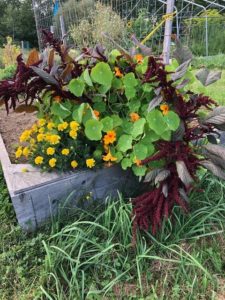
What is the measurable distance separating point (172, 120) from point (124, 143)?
34cm

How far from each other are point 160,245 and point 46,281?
597 mm

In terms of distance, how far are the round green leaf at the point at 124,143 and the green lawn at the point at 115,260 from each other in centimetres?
30

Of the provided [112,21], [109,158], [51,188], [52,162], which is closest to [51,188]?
[51,188]

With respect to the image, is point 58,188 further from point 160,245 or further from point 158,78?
point 158,78

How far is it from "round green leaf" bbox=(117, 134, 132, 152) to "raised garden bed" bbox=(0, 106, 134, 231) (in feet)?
0.72

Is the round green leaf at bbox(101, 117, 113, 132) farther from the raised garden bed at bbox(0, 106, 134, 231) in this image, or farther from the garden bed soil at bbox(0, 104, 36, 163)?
the garden bed soil at bbox(0, 104, 36, 163)

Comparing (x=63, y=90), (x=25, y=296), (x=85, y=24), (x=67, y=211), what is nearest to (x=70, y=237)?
(x=67, y=211)

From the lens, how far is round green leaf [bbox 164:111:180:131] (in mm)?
1518

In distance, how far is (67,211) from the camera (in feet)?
5.93

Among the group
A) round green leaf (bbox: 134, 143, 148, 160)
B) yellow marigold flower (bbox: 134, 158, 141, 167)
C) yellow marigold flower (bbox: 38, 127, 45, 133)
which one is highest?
yellow marigold flower (bbox: 38, 127, 45, 133)

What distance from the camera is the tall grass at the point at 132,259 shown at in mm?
1454

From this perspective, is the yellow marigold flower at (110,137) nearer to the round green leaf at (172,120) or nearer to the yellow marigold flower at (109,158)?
the yellow marigold flower at (109,158)

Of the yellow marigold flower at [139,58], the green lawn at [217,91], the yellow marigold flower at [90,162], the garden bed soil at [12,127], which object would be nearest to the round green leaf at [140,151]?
the yellow marigold flower at [90,162]

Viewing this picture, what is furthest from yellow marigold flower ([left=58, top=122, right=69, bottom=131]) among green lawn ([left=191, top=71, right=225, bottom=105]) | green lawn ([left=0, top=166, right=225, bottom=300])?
green lawn ([left=191, top=71, right=225, bottom=105])
